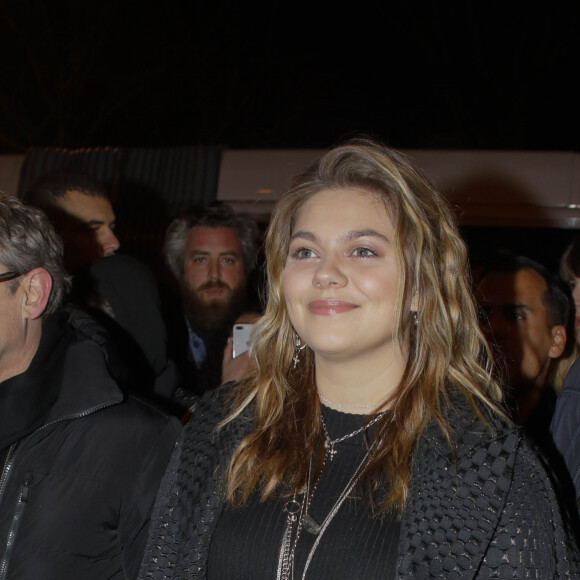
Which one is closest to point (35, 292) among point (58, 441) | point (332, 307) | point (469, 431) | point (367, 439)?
point (58, 441)

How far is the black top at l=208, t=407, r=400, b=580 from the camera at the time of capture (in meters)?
1.74

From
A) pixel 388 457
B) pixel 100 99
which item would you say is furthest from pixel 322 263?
pixel 100 99

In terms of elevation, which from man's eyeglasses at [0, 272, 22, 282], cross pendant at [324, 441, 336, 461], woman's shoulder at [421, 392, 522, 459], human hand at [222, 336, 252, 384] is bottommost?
cross pendant at [324, 441, 336, 461]

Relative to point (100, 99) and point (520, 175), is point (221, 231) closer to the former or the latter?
point (520, 175)

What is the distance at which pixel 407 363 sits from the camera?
6.59ft

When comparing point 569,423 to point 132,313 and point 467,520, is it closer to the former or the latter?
point 467,520

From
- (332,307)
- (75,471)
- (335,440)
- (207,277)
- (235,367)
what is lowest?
(75,471)

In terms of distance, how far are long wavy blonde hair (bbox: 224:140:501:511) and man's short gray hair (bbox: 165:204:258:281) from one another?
235cm

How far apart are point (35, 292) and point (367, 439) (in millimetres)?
1141

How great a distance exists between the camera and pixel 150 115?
14.9 meters

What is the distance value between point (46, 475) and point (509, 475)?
49.0 inches

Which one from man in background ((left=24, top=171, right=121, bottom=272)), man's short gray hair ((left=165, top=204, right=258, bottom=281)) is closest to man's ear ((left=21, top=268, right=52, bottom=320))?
man in background ((left=24, top=171, right=121, bottom=272))

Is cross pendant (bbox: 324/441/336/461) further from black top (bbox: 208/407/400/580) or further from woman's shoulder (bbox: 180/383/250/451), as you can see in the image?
woman's shoulder (bbox: 180/383/250/451)

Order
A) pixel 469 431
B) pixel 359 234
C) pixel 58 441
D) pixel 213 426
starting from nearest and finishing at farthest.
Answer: pixel 469 431 < pixel 359 234 < pixel 213 426 < pixel 58 441
